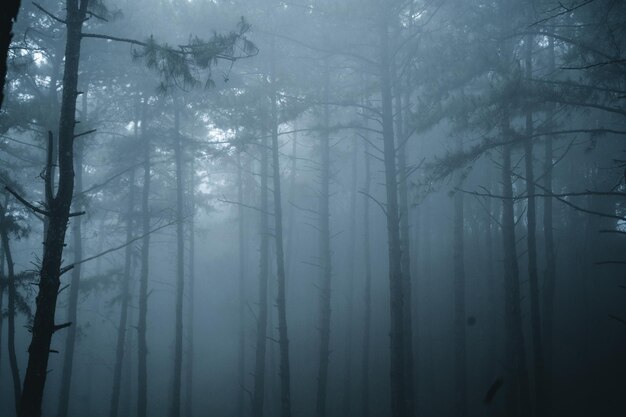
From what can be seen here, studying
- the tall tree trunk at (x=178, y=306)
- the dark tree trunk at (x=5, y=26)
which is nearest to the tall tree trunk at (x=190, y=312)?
the tall tree trunk at (x=178, y=306)

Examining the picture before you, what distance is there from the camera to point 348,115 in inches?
797

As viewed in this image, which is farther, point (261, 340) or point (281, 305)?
point (261, 340)

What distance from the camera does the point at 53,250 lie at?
494cm

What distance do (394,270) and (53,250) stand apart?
6647 millimetres

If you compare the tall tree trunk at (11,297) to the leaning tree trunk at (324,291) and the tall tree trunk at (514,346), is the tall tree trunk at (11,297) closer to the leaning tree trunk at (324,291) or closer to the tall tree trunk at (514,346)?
A: the leaning tree trunk at (324,291)

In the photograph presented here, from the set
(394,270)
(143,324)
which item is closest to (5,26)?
(394,270)

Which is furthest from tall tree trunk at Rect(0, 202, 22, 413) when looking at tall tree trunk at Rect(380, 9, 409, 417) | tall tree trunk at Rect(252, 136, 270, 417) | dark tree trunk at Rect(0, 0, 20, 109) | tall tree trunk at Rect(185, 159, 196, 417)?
dark tree trunk at Rect(0, 0, 20, 109)

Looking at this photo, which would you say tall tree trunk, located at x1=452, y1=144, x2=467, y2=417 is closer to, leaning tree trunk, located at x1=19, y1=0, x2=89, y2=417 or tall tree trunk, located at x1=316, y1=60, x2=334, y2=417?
tall tree trunk, located at x1=316, y1=60, x2=334, y2=417

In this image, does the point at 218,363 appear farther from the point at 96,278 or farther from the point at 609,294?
the point at 609,294

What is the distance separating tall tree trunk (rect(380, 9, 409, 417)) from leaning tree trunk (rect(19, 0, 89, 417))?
6.27 meters

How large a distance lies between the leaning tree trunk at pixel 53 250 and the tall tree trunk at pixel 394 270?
6.27m

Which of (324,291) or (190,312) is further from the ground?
(324,291)

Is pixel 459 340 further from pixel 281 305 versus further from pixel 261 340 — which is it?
pixel 261 340

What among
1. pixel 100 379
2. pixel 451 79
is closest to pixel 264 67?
pixel 451 79
